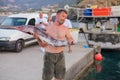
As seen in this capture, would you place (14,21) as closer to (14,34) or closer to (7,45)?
(14,34)

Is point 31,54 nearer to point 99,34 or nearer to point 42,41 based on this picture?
point 42,41


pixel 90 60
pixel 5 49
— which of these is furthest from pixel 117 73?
pixel 5 49

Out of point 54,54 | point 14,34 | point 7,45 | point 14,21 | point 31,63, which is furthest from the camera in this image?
point 14,21

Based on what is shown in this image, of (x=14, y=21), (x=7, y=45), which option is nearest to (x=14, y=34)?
(x=7, y=45)

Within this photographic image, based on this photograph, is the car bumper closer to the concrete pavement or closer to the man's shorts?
the concrete pavement

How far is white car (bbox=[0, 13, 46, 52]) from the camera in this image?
14.0m

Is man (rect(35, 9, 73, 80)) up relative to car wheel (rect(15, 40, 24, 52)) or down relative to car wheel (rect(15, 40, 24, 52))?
up

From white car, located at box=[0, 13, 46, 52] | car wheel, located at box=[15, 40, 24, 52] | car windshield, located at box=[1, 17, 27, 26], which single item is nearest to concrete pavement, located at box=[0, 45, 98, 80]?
car wheel, located at box=[15, 40, 24, 52]

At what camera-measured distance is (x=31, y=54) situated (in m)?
14.6

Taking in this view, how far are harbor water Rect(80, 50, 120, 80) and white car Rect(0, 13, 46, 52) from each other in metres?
3.42

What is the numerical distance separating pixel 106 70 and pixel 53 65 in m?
9.04

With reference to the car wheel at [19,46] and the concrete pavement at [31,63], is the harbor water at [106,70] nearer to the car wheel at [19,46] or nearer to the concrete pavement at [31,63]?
the concrete pavement at [31,63]

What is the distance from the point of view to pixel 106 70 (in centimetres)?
1642

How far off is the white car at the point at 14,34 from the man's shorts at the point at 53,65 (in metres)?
6.48
